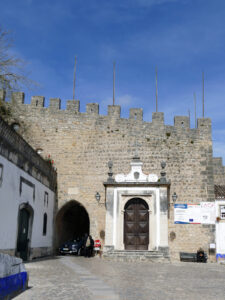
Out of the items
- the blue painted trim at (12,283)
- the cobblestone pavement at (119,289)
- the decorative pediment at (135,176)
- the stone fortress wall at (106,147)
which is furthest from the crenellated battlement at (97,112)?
the blue painted trim at (12,283)

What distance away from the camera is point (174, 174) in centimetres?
1731

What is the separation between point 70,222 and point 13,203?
9643mm

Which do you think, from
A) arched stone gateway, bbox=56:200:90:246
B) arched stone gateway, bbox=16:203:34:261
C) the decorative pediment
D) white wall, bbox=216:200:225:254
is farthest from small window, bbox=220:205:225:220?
arched stone gateway, bbox=16:203:34:261

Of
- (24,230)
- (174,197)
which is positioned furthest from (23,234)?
(174,197)

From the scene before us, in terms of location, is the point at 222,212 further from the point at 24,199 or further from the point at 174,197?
the point at 24,199

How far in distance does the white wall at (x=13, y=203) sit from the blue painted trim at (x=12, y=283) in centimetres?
512

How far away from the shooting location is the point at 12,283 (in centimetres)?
539

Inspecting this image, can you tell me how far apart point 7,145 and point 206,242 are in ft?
33.9

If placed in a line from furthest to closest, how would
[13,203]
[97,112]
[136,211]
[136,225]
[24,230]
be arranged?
[97,112]
[136,211]
[136,225]
[24,230]
[13,203]

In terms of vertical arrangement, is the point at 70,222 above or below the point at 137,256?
above

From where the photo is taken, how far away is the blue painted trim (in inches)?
194

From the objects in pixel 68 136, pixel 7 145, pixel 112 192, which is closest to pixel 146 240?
pixel 112 192

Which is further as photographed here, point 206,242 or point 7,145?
point 206,242

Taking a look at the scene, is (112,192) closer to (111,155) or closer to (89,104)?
(111,155)
